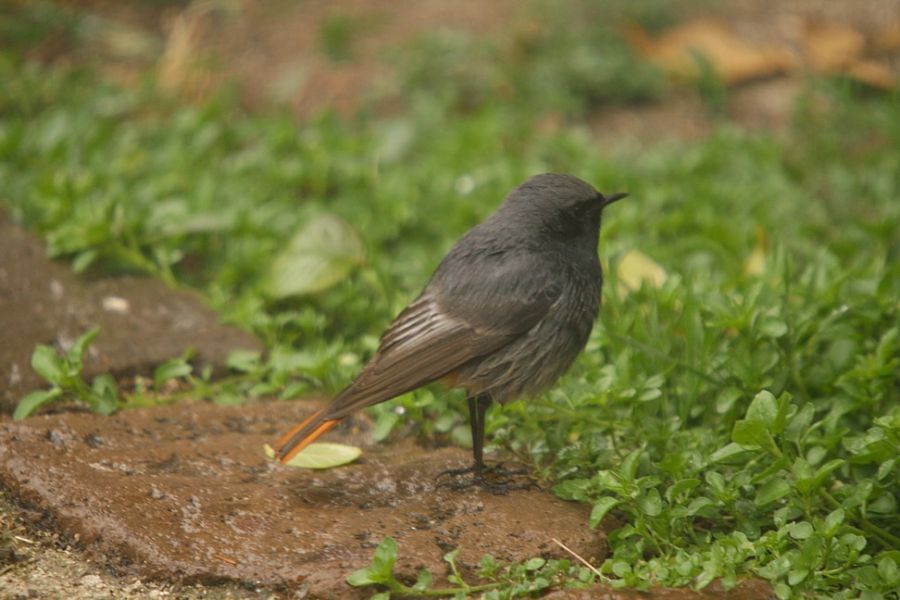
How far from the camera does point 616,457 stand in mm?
4090

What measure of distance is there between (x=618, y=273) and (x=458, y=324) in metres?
1.48

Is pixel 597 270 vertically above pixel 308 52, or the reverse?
pixel 308 52

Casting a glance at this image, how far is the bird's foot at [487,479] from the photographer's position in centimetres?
393

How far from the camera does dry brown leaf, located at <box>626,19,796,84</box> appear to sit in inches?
313

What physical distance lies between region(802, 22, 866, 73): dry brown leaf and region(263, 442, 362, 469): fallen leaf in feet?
16.7

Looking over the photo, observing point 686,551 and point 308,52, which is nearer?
point 686,551

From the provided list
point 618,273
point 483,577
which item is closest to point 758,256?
point 618,273

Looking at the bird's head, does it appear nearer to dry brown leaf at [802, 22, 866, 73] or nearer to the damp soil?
the damp soil

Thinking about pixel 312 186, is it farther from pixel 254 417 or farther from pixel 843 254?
pixel 843 254

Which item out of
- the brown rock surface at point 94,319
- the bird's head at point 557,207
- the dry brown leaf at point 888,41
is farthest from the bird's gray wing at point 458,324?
the dry brown leaf at point 888,41

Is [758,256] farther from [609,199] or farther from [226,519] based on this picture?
→ [226,519]

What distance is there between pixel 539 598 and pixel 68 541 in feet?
5.11

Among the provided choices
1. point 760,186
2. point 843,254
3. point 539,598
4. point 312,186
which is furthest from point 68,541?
point 760,186

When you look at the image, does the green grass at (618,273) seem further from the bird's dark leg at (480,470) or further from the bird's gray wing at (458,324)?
the bird's gray wing at (458,324)
